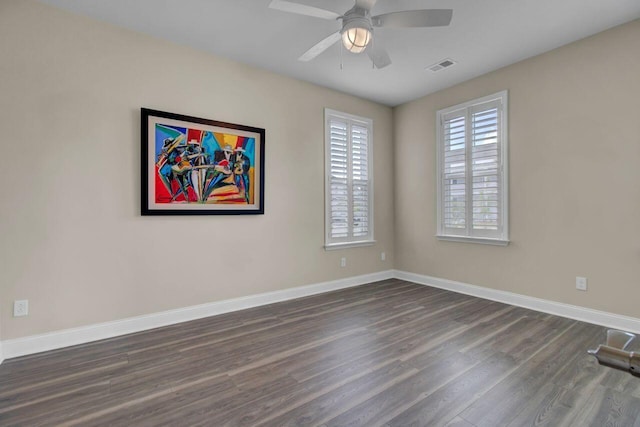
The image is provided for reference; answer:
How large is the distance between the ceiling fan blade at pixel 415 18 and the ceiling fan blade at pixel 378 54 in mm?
244

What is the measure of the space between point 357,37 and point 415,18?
419mm

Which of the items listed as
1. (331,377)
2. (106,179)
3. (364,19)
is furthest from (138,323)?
(364,19)

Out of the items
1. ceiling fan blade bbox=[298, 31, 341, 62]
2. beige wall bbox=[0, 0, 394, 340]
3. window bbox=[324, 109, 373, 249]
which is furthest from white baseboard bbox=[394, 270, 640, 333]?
ceiling fan blade bbox=[298, 31, 341, 62]

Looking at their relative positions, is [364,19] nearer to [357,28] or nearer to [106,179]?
[357,28]

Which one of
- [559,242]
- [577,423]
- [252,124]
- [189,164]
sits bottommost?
[577,423]

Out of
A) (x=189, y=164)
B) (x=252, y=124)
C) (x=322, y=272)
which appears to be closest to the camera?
(x=189, y=164)

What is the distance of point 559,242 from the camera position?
3.42m

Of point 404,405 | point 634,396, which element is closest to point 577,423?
point 634,396

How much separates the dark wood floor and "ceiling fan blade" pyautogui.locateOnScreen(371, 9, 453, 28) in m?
2.46

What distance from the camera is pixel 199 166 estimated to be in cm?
332

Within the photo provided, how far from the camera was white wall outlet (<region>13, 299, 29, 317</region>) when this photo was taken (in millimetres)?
2520

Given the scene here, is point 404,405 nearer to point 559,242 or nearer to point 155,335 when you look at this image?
point 155,335

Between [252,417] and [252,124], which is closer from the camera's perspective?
[252,417]

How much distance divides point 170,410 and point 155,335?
4.16 feet
